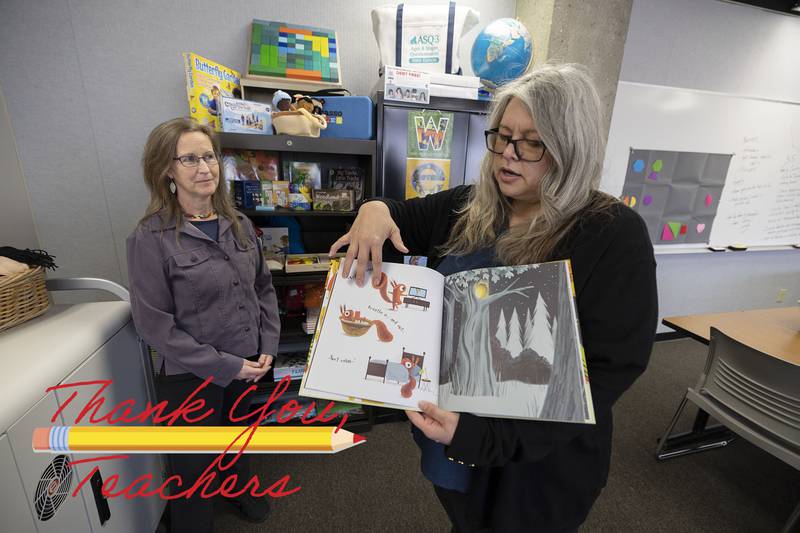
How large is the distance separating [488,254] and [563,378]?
32cm

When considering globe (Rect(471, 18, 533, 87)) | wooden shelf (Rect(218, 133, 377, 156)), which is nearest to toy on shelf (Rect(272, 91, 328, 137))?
wooden shelf (Rect(218, 133, 377, 156))

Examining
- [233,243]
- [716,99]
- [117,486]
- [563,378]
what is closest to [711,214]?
[716,99]

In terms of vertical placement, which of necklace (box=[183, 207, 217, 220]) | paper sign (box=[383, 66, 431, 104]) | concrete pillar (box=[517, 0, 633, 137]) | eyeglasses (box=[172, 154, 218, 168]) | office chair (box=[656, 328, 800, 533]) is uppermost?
concrete pillar (box=[517, 0, 633, 137])

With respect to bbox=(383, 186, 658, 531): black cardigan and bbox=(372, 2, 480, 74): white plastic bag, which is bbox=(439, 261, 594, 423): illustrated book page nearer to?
bbox=(383, 186, 658, 531): black cardigan

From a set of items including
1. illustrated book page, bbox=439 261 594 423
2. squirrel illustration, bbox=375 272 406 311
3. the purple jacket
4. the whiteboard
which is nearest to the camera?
illustrated book page, bbox=439 261 594 423

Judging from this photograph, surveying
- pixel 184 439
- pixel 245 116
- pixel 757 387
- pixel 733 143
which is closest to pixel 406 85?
pixel 245 116

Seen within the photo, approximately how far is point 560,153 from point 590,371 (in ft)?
1.42

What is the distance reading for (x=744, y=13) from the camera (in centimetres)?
270

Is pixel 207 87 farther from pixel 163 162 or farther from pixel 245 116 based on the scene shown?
pixel 163 162

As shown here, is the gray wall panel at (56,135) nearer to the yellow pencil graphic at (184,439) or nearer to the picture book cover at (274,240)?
the picture book cover at (274,240)

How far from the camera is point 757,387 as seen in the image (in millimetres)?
1533

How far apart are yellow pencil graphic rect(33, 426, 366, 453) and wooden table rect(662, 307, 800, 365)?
2203mm

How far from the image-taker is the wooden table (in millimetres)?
1739

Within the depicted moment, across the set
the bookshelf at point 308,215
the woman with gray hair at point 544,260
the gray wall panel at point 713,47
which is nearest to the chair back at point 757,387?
the woman with gray hair at point 544,260
